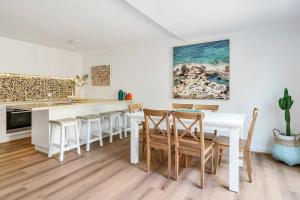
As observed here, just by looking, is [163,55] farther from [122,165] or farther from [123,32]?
[122,165]

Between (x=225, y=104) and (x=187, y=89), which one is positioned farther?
(x=187, y=89)

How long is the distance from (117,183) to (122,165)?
1.77 ft

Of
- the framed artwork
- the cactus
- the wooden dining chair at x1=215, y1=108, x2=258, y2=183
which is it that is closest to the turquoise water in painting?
the cactus

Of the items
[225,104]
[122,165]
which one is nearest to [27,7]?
[122,165]

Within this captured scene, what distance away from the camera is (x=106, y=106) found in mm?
4383

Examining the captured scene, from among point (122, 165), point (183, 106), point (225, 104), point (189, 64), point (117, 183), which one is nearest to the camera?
point (117, 183)

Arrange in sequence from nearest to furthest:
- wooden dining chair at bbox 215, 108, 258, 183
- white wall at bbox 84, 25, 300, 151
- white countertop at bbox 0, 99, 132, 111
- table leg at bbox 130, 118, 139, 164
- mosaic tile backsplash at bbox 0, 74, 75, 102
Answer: wooden dining chair at bbox 215, 108, 258, 183
table leg at bbox 130, 118, 139, 164
white countertop at bbox 0, 99, 132, 111
white wall at bbox 84, 25, 300, 151
mosaic tile backsplash at bbox 0, 74, 75, 102

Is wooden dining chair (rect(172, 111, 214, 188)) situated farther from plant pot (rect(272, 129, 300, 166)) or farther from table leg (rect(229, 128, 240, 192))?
plant pot (rect(272, 129, 300, 166))

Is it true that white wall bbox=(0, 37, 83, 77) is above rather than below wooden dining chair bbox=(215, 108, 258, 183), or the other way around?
above

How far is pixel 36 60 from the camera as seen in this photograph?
15.3 feet

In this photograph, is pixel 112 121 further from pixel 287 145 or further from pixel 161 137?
pixel 287 145

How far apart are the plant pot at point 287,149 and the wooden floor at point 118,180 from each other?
108mm

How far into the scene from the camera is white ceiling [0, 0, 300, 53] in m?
2.45

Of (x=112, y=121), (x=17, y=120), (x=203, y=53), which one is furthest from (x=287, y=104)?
(x=17, y=120)
